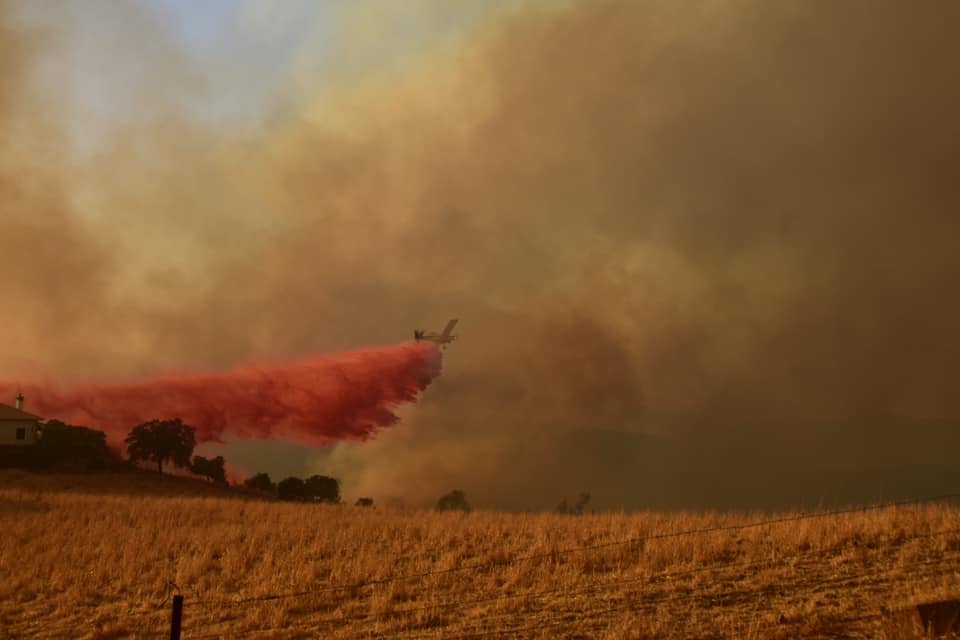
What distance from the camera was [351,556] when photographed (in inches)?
1219

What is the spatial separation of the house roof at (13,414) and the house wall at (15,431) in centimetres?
41

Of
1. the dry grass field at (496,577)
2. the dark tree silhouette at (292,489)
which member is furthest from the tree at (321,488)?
the dry grass field at (496,577)

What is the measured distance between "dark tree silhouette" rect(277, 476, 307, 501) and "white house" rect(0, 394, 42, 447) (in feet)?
77.3

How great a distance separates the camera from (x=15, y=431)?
83.0m

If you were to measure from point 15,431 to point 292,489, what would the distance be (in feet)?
88.0

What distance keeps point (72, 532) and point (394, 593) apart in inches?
894

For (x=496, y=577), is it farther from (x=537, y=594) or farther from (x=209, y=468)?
(x=209, y=468)

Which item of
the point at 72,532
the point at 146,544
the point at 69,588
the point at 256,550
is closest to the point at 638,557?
the point at 256,550

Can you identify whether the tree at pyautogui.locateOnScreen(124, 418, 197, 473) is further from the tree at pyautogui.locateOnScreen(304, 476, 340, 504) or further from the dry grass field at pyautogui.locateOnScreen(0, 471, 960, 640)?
the dry grass field at pyautogui.locateOnScreen(0, 471, 960, 640)

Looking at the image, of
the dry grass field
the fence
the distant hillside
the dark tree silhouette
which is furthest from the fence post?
the dark tree silhouette

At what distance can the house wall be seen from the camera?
8206 centimetres

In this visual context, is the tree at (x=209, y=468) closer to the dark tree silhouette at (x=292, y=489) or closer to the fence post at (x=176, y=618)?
the dark tree silhouette at (x=292, y=489)

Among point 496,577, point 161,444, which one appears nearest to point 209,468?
point 161,444

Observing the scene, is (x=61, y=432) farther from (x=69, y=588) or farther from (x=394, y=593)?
(x=394, y=593)
